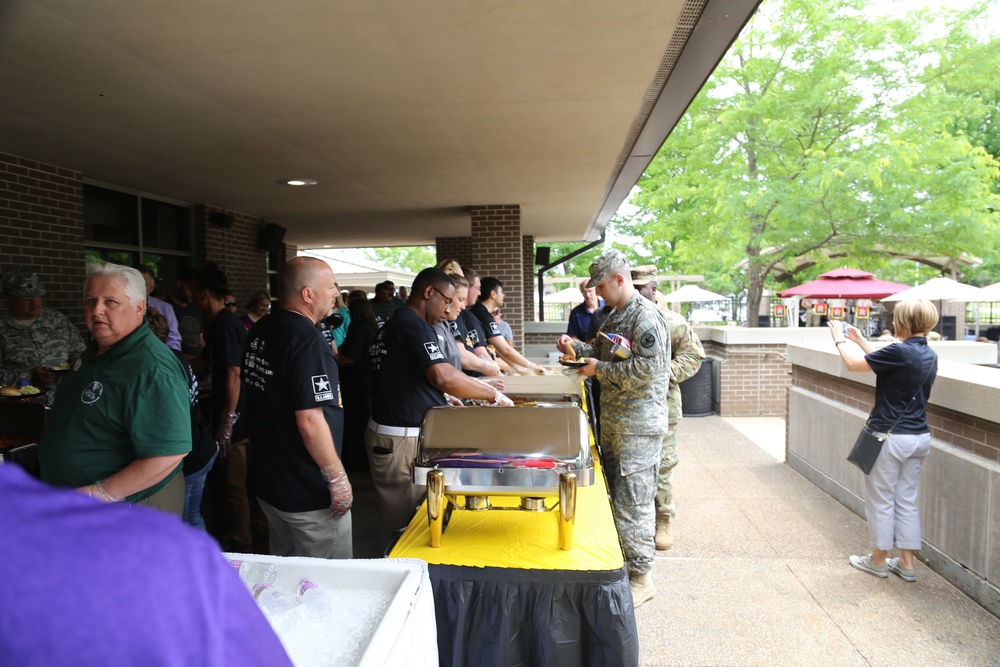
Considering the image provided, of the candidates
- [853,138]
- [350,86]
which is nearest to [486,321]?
[350,86]

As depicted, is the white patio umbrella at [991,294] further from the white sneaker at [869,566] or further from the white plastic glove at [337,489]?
the white plastic glove at [337,489]

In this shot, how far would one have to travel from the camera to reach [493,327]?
5996mm

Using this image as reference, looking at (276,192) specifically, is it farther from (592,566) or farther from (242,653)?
(242,653)

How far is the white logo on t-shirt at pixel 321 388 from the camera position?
8.17 ft

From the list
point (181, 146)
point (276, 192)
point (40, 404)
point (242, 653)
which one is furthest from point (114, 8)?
point (276, 192)

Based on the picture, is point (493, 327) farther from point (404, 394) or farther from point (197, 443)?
point (197, 443)

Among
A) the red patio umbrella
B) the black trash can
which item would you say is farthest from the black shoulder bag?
the red patio umbrella

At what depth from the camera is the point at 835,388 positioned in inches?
224

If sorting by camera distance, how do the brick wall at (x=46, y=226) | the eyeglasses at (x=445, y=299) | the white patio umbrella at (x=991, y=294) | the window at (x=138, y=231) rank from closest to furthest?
the eyeglasses at (x=445, y=299), the brick wall at (x=46, y=226), the window at (x=138, y=231), the white patio umbrella at (x=991, y=294)

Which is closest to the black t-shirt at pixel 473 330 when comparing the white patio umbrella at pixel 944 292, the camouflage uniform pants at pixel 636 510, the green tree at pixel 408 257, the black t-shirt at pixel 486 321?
the black t-shirt at pixel 486 321

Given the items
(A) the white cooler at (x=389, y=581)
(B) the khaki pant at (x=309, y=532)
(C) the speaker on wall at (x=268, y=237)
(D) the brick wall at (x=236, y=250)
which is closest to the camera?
(A) the white cooler at (x=389, y=581)

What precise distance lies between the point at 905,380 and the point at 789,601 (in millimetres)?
1488

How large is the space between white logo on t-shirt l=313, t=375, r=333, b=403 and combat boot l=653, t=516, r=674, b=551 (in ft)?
9.55

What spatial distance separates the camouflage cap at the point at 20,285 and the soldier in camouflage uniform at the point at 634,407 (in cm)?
A: 382
